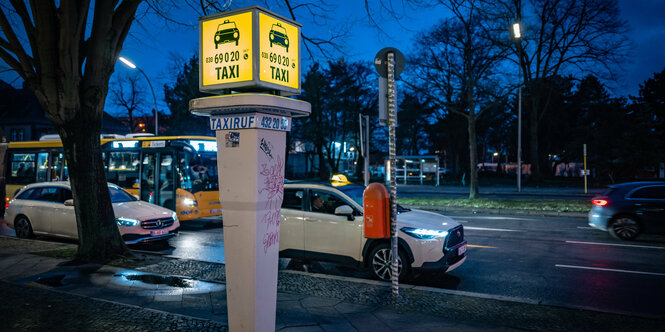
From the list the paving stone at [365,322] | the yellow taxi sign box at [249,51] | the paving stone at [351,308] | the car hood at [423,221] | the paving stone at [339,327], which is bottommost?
the paving stone at [365,322]

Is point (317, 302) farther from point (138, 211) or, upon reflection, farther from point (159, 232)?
point (138, 211)

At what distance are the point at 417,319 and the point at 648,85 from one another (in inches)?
2163

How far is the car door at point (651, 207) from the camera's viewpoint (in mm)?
10656

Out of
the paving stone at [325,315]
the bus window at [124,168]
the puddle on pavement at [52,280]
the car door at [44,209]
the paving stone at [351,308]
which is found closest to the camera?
the paving stone at [325,315]

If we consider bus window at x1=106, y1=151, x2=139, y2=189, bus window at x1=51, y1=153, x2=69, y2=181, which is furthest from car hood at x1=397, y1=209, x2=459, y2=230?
bus window at x1=51, y1=153, x2=69, y2=181

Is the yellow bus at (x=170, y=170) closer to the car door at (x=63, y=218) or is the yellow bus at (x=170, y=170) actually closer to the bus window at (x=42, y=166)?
the bus window at (x=42, y=166)

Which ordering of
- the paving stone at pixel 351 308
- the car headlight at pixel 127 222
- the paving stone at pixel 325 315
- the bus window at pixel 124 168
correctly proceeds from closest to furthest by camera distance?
the paving stone at pixel 325 315 → the paving stone at pixel 351 308 → the car headlight at pixel 127 222 → the bus window at pixel 124 168

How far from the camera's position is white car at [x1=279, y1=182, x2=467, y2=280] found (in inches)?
282

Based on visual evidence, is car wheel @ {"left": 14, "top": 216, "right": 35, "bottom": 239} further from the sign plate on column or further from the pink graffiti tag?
the pink graffiti tag

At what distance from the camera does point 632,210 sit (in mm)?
10914

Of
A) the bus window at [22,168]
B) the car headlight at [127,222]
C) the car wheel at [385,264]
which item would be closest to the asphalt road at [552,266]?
the car wheel at [385,264]

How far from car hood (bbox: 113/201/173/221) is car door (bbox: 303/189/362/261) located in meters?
4.64

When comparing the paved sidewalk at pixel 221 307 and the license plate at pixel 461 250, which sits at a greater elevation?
the license plate at pixel 461 250

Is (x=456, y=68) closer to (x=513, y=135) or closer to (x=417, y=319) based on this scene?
(x=417, y=319)
